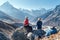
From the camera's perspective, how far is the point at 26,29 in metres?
29.8

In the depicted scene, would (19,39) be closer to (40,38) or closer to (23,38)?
(23,38)

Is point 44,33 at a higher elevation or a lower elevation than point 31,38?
higher

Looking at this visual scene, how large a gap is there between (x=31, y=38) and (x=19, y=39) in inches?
67.0

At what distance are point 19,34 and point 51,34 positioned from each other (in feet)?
17.4

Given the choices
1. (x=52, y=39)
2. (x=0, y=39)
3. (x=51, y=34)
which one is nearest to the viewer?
(x=52, y=39)

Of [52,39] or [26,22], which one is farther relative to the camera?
[26,22]

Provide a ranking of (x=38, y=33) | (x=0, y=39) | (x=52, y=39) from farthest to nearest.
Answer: (x=0, y=39) → (x=38, y=33) → (x=52, y=39)

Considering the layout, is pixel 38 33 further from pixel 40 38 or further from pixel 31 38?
pixel 31 38

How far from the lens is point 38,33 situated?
29.4 meters

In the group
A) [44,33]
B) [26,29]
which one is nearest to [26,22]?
[26,29]

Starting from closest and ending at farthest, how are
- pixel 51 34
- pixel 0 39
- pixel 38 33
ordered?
pixel 51 34 < pixel 38 33 < pixel 0 39

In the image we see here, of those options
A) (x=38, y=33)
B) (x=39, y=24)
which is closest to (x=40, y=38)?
(x=38, y=33)

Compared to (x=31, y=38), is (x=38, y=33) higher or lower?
higher

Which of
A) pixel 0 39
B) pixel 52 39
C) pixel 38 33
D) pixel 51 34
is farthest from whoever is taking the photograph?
pixel 0 39
